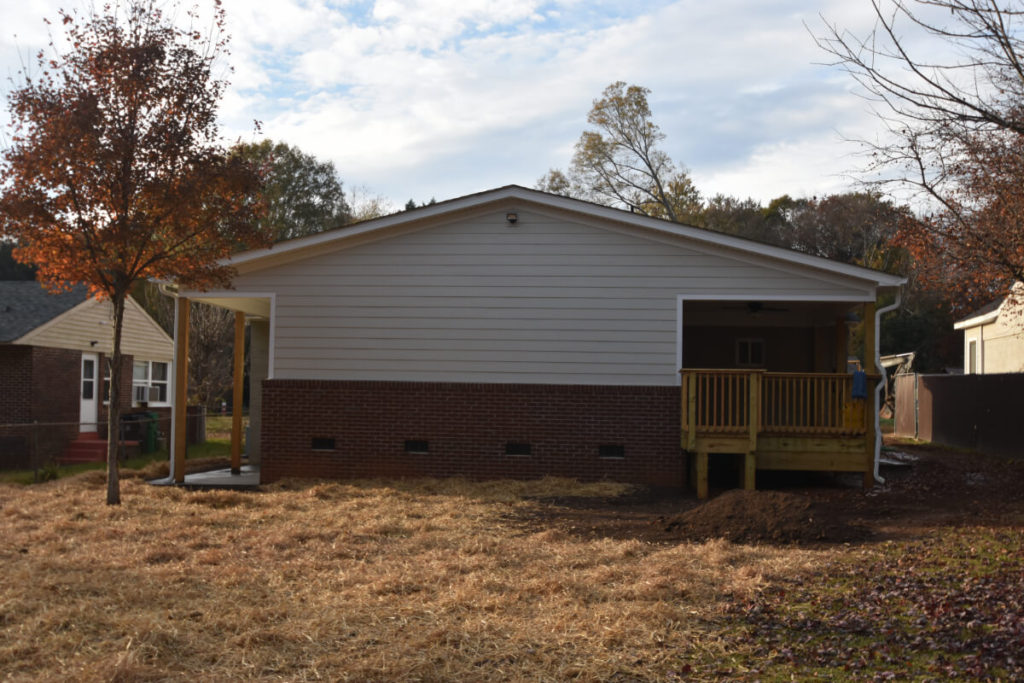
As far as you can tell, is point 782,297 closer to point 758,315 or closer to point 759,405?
point 759,405

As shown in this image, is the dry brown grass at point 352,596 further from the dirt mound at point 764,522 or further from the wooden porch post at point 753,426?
the wooden porch post at point 753,426

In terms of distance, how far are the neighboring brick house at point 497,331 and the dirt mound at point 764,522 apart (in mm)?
3639

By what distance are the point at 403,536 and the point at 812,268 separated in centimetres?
775

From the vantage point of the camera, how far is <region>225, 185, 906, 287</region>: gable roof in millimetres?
13852

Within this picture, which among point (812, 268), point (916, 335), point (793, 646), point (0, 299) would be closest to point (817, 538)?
point (793, 646)

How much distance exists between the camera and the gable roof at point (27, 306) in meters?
20.4

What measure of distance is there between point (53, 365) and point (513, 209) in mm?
13192

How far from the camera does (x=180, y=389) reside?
14.8m

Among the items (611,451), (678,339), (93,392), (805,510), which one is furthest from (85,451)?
(805,510)

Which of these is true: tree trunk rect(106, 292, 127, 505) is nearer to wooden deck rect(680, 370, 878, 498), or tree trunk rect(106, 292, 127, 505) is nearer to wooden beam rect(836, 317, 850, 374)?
wooden deck rect(680, 370, 878, 498)

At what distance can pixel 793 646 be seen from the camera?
5977 millimetres

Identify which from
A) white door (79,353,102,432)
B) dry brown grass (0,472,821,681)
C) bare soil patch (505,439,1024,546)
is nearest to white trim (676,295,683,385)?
bare soil patch (505,439,1024,546)

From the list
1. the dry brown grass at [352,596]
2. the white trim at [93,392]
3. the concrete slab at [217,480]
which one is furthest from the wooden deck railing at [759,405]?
the white trim at [93,392]

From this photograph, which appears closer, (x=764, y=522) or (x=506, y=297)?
(x=764, y=522)
